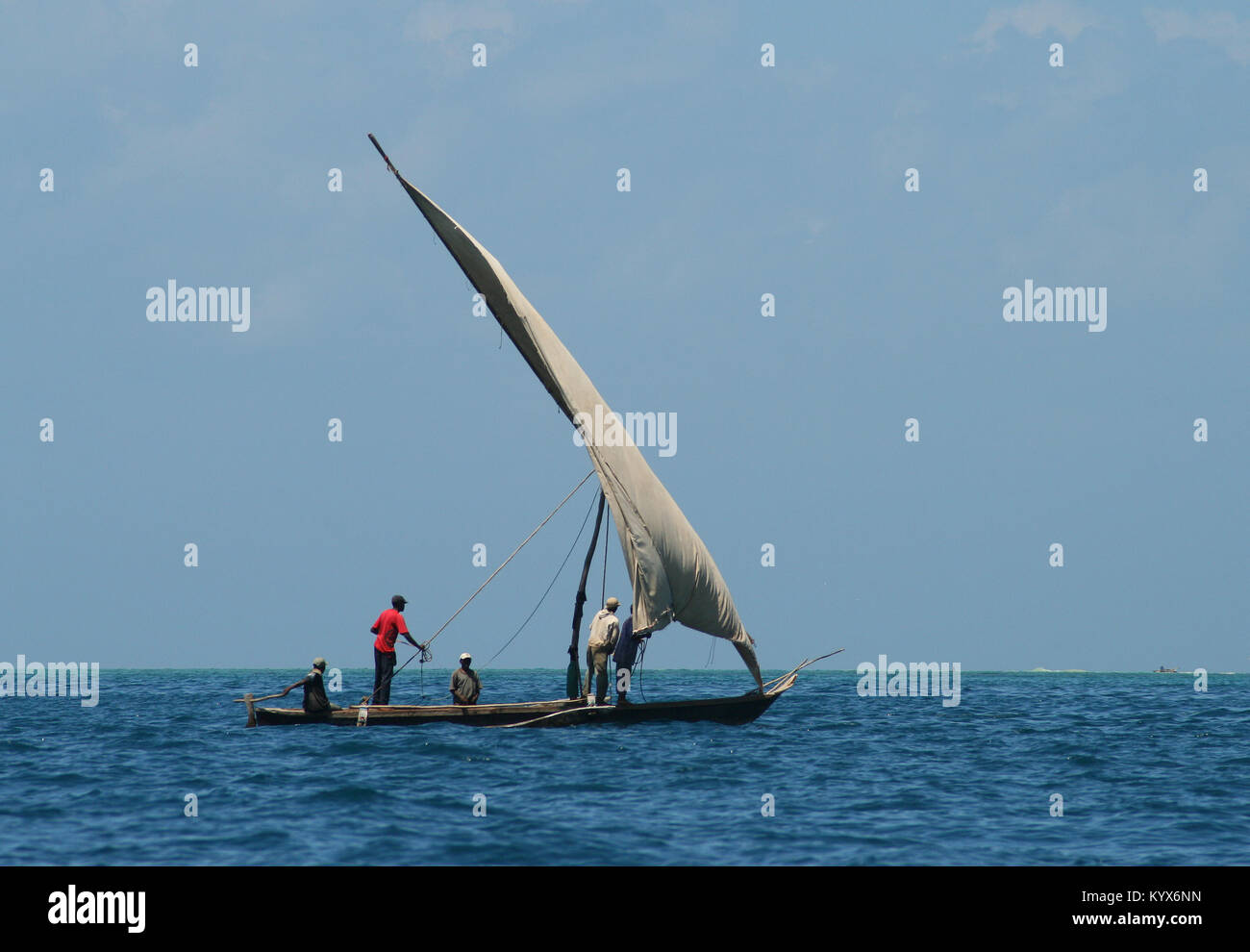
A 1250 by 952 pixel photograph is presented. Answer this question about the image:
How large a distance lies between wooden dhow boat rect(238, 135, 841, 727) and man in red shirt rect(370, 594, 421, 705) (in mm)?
613

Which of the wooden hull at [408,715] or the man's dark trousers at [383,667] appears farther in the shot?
the man's dark trousers at [383,667]

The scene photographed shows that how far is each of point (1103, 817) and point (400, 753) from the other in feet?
35.2

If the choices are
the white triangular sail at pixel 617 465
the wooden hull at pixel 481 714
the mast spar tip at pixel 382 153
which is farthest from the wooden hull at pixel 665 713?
the mast spar tip at pixel 382 153

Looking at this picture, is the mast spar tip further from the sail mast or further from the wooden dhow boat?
the sail mast

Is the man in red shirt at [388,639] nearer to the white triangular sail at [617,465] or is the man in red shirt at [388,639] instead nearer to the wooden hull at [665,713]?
the wooden hull at [665,713]

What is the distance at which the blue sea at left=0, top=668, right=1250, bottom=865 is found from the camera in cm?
1326

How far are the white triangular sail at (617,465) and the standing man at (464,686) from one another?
326cm

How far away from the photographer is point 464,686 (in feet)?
77.3

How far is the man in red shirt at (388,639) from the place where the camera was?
23672 mm

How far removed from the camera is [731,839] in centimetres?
1385

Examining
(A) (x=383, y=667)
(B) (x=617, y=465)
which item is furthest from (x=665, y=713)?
(A) (x=383, y=667)

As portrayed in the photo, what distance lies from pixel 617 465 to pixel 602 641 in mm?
3372
